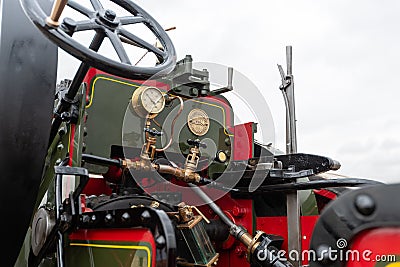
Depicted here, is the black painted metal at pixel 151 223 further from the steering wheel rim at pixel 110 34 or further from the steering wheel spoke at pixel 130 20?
the steering wheel spoke at pixel 130 20

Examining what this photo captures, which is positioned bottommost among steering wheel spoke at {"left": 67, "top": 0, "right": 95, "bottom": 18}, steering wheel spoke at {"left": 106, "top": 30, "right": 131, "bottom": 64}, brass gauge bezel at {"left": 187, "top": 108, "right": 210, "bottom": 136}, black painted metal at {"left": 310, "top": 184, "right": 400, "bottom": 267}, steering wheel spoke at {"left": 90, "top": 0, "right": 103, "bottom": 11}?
black painted metal at {"left": 310, "top": 184, "right": 400, "bottom": 267}

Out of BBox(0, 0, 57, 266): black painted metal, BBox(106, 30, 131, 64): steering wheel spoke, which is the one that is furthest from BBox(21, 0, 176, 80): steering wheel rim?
BBox(0, 0, 57, 266): black painted metal

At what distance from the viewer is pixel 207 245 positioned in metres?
1.94

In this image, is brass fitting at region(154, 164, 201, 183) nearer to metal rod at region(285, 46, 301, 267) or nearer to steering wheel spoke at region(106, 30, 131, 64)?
metal rod at region(285, 46, 301, 267)

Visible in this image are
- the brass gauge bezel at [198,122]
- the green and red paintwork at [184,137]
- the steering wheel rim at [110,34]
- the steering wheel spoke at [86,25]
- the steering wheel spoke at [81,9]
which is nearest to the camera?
the steering wheel rim at [110,34]

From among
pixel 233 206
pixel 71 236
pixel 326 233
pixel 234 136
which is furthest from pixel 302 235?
pixel 326 233

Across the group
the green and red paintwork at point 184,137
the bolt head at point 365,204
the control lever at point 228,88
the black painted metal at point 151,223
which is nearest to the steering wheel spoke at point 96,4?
the green and red paintwork at point 184,137

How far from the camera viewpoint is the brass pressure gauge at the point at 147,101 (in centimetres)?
201

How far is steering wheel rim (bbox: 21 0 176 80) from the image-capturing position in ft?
3.82

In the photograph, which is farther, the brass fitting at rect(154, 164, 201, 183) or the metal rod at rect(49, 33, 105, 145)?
the brass fitting at rect(154, 164, 201, 183)

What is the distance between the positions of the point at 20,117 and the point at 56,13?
33cm

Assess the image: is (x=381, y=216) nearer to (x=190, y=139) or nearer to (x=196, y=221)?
(x=196, y=221)

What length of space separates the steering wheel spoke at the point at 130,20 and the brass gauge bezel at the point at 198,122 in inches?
26.8

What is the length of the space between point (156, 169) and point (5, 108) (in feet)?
2.65
